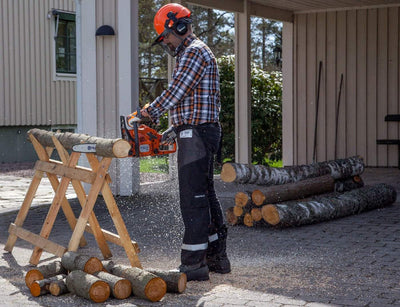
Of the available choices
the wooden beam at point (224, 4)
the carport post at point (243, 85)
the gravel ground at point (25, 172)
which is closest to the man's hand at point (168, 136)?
the wooden beam at point (224, 4)

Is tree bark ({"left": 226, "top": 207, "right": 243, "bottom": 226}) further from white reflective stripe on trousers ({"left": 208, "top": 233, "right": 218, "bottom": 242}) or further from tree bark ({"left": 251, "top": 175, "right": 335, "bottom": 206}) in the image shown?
white reflective stripe on trousers ({"left": 208, "top": 233, "right": 218, "bottom": 242})

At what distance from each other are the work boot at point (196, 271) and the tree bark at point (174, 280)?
30 cm

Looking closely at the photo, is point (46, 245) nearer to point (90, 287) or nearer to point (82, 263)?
point (82, 263)

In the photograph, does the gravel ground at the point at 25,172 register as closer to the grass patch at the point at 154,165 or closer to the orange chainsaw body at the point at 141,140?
the grass patch at the point at 154,165

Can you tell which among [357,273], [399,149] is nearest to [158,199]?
[357,273]

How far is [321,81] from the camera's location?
15320mm

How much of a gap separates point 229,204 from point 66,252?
443cm

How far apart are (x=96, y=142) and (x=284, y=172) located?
13.8 feet

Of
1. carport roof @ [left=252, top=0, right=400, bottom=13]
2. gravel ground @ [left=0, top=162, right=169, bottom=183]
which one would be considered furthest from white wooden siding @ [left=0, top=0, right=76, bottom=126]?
carport roof @ [left=252, top=0, right=400, bottom=13]

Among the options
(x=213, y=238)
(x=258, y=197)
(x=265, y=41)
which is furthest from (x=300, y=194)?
(x=265, y=41)

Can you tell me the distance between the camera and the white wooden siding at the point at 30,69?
1811cm

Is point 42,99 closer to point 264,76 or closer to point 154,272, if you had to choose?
point 264,76

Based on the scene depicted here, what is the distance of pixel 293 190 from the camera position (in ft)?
28.1

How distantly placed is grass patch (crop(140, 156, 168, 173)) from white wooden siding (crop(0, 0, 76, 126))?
313 centimetres
